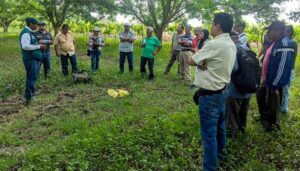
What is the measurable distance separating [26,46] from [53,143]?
120 inches

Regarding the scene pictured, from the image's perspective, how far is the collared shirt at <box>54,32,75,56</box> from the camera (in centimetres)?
1148

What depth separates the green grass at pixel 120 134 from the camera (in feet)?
17.7

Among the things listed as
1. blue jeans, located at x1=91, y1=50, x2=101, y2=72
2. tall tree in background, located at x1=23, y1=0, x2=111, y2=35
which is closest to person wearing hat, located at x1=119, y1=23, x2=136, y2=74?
blue jeans, located at x1=91, y1=50, x2=101, y2=72

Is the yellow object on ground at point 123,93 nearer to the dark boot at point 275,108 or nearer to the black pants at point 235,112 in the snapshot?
the black pants at point 235,112

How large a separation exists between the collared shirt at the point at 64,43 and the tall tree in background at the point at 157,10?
30.4 ft

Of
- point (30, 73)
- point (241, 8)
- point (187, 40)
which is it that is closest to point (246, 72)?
point (30, 73)

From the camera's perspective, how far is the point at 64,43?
1149cm

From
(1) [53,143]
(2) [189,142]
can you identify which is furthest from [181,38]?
(1) [53,143]

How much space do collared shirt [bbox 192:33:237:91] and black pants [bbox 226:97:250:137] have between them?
5.25 ft

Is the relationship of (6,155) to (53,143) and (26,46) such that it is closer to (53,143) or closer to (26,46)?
(53,143)

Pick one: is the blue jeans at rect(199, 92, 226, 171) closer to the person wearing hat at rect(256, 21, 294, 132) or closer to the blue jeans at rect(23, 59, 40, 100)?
the person wearing hat at rect(256, 21, 294, 132)

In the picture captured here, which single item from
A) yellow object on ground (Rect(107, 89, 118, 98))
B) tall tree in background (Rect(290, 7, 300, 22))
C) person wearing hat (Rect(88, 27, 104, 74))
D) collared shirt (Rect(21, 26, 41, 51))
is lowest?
yellow object on ground (Rect(107, 89, 118, 98))

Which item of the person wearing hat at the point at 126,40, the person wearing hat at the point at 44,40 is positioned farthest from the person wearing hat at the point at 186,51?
the person wearing hat at the point at 44,40

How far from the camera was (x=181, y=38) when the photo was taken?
11.7 meters
